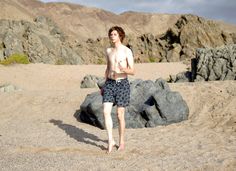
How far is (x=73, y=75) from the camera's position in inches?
841

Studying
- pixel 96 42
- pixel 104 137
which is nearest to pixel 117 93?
pixel 104 137

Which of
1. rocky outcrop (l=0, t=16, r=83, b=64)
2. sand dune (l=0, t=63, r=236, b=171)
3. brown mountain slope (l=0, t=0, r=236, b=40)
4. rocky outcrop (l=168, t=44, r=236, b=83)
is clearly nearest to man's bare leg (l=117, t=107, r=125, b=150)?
sand dune (l=0, t=63, r=236, b=171)

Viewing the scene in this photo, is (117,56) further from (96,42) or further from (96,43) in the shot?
(96,42)

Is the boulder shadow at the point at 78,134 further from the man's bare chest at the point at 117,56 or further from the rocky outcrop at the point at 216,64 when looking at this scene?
the rocky outcrop at the point at 216,64

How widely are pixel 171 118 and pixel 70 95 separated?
3.66 meters

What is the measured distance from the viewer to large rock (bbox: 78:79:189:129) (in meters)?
9.59

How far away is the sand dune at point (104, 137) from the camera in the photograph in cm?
636

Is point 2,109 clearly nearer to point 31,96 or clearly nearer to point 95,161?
point 31,96

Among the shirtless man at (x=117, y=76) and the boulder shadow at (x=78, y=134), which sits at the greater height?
the shirtless man at (x=117, y=76)

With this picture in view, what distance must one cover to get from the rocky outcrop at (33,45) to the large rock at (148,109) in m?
16.8

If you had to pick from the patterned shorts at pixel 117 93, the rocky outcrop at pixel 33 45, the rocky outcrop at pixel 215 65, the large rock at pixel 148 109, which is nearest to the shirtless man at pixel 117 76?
the patterned shorts at pixel 117 93

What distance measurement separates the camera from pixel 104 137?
8.55 metres

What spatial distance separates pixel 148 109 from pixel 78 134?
1.63 m

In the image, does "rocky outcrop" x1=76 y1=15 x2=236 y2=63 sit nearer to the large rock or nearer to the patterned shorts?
the large rock
